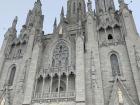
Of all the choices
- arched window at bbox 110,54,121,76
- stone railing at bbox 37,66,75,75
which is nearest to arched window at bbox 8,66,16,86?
stone railing at bbox 37,66,75,75

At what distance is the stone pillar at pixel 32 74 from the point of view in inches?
886

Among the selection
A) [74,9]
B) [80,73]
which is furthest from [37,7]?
[80,73]

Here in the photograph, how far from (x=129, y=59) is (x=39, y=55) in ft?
37.4

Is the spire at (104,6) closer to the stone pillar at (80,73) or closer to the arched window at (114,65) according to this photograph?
the stone pillar at (80,73)

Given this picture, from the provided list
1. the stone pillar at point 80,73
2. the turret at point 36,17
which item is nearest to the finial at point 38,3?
the turret at point 36,17

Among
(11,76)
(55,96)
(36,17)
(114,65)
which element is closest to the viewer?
(55,96)

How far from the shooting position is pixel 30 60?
1052 inches

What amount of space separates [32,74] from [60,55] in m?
4.87

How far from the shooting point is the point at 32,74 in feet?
81.1

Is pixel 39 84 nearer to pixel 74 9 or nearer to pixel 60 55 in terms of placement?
pixel 60 55

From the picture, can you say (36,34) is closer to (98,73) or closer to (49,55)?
(49,55)

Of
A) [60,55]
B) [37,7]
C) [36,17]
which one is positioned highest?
[37,7]

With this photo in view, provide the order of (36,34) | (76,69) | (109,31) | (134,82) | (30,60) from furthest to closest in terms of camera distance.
A: (36,34) → (109,31) → (30,60) → (76,69) → (134,82)

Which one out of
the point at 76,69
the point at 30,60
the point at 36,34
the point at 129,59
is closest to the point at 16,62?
the point at 30,60
